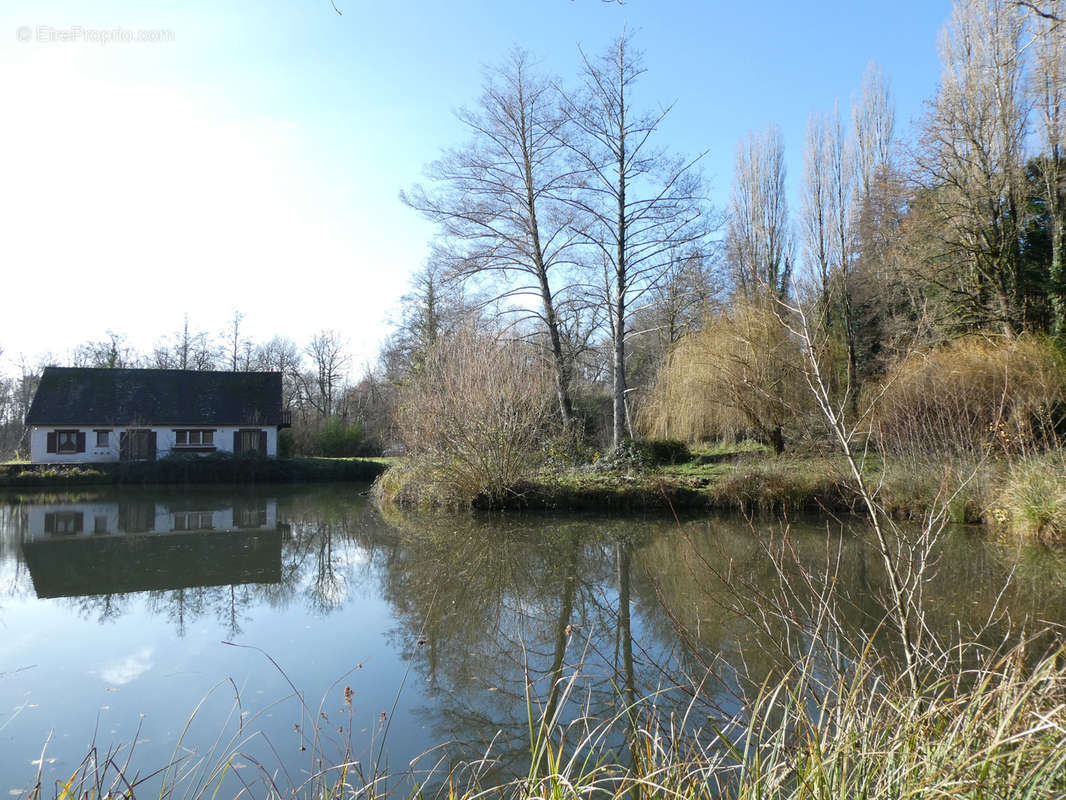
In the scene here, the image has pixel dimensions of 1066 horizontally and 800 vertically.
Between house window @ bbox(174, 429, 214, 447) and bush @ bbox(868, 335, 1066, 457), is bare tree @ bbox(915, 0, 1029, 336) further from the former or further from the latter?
house window @ bbox(174, 429, 214, 447)

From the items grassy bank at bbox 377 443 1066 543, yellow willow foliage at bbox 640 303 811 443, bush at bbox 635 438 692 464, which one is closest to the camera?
grassy bank at bbox 377 443 1066 543

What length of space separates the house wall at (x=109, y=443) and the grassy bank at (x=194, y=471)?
1.83 meters

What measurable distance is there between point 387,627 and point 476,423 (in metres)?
7.69

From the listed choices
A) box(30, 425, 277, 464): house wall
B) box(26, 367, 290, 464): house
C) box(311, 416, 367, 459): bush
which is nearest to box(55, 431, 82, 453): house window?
box(26, 367, 290, 464): house

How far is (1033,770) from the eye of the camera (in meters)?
1.74

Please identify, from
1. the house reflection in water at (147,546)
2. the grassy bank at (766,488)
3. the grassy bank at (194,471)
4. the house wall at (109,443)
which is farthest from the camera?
the house wall at (109,443)

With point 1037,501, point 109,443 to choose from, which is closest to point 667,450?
point 1037,501

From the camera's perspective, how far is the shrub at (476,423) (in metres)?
14.2

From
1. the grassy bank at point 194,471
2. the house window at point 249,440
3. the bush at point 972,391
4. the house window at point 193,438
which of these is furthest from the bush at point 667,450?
the house window at point 193,438

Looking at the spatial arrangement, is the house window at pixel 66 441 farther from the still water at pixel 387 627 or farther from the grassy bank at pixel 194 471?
the still water at pixel 387 627

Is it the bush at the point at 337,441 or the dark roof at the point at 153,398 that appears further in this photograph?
the bush at the point at 337,441

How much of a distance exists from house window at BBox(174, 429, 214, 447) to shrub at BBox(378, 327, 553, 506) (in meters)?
19.3

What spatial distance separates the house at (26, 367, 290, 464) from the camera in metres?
29.2

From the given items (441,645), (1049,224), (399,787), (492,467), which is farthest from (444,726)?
(1049,224)
